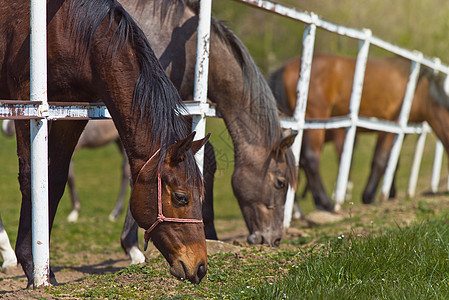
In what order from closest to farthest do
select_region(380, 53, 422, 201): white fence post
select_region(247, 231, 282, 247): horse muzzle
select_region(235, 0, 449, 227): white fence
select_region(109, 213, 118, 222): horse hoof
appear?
select_region(247, 231, 282, 247): horse muzzle < select_region(235, 0, 449, 227): white fence < select_region(380, 53, 422, 201): white fence post < select_region(109, 213, 118, 222): horse hoof

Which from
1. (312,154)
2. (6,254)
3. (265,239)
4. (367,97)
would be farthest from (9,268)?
(367,97)

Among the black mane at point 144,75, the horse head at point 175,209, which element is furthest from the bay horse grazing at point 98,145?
the horse head at point 175,209

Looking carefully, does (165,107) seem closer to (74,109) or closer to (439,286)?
(74,109)

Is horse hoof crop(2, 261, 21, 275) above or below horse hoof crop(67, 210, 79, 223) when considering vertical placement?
above

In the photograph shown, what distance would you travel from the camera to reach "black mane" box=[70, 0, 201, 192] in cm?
302

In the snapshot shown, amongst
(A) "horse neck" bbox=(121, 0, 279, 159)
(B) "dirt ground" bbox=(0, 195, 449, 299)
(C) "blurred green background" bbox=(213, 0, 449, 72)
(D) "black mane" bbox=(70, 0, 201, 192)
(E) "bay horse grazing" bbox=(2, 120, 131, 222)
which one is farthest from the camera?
(C) "blurred green background" bbox=(213, 0, 449, 72)

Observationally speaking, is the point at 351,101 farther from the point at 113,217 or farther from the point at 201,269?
the point at 201,269

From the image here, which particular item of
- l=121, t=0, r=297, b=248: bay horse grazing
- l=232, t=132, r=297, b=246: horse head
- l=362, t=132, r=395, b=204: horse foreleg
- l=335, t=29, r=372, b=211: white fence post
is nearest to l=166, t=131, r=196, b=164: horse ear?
l=121, t=0, r=297, b=248: bay horse grazing

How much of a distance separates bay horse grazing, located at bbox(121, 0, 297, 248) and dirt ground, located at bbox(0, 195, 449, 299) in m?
0.32

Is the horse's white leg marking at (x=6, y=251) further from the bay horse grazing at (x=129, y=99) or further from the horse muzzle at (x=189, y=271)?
the horse muzzle at (x=189, y=271)

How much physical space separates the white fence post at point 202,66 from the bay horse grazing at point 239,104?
0.91 feet

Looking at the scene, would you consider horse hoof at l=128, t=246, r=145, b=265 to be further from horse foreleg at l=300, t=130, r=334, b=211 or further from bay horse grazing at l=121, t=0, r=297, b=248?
horse foreleg at l=300, t=130, r=334, b=211

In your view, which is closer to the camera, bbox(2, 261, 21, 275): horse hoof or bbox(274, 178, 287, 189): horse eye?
bbox(2, 261, 21, 275): horse hoof

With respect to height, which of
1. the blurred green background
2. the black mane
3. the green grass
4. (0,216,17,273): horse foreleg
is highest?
the blurred green background
